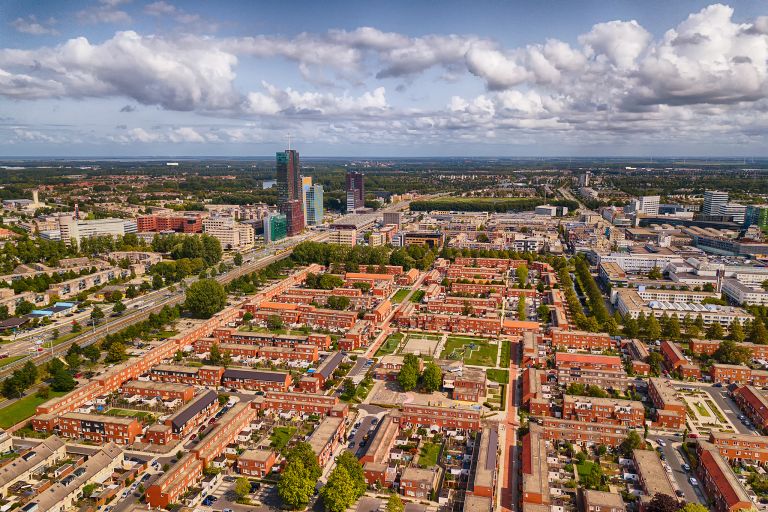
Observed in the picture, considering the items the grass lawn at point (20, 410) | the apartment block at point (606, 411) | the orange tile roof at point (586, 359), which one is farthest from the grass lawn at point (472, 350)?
the grass lawn at point (20, 410)

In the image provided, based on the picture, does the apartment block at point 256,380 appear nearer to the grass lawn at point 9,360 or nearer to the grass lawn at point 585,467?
the grass lawn at point 9,360

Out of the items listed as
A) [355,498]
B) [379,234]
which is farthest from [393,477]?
[379,234]

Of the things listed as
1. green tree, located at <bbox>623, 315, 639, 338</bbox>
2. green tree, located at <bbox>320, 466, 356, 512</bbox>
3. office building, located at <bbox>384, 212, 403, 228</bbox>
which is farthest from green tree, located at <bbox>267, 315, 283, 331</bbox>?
office building, located at <bbox>384, 212, 403, 228</bbox>

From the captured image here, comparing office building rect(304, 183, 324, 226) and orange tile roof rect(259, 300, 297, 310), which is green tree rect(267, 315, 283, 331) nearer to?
orange tile roof rect(259, 300, 297, 310)

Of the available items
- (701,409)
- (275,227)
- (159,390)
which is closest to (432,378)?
(701,409)

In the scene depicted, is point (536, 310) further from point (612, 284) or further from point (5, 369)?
point (5, 369)

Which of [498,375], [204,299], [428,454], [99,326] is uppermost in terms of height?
[204,299]

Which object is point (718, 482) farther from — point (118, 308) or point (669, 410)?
point (118, 308)
